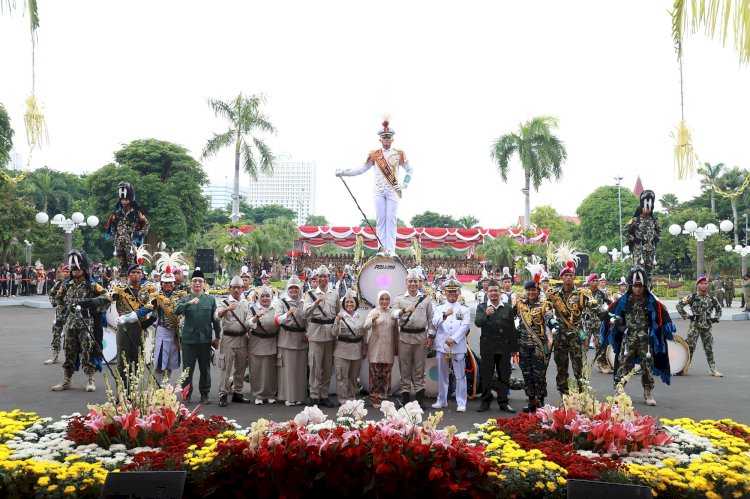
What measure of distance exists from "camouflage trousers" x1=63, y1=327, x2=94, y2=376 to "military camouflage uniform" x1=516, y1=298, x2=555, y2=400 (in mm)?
6086

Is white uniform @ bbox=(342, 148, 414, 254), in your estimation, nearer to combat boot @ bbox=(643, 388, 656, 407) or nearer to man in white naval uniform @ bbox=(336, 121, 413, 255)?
man in white naval uniform @ bbox=(336, 121, 413, 255)

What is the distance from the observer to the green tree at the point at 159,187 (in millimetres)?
42000

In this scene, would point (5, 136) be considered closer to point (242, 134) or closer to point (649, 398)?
point (242, 134)

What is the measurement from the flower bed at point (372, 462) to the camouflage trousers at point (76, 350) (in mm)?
3963

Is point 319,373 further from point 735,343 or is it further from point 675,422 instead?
point 735,343

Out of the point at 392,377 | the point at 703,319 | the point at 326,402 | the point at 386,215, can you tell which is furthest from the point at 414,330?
the point at 703,319

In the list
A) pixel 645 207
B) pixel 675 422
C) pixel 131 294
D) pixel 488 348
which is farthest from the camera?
pixel 645 207

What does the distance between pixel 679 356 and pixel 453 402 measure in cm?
483

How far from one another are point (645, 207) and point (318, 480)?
10028 mm

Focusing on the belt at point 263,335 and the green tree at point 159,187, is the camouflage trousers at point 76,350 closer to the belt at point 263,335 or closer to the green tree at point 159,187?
the belt at point 263,335

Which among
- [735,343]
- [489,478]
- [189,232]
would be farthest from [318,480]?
[189,232]

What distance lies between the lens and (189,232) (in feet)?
147

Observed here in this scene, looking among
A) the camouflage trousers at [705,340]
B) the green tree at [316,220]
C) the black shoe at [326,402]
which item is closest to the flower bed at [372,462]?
the black shoe at [326,402]

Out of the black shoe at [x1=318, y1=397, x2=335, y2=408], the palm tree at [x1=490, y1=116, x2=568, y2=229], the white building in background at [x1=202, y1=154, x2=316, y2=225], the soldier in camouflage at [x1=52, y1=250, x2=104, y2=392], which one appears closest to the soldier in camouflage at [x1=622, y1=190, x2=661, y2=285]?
the black shoe at [x1=318, y1=397, x2=335, y2=408]
